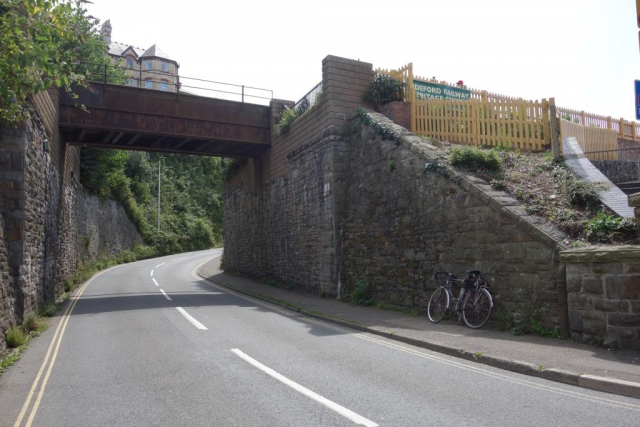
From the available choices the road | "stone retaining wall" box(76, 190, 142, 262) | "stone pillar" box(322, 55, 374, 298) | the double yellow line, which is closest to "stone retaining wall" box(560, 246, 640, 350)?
the road

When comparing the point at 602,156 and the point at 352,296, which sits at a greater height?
the point at 602,156

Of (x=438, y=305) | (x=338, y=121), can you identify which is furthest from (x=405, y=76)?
(x=438, y=305)

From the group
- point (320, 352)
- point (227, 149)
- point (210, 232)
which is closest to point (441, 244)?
point (320, 352)

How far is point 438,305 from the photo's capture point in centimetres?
1030

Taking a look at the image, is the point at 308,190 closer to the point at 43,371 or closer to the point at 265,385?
the point at 43,371

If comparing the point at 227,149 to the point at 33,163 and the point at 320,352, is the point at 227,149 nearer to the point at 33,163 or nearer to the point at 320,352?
the point at 33,163

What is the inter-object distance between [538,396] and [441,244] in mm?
5778

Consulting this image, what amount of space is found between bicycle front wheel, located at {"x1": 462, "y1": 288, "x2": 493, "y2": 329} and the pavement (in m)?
0.21

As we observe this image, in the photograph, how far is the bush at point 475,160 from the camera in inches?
440

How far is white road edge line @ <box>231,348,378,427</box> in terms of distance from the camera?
468 cm

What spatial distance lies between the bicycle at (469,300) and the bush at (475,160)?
2712 millimetres

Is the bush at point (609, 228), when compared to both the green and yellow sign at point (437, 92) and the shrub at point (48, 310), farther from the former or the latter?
the shrub at point (48, 310)

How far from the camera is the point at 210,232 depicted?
5378cm

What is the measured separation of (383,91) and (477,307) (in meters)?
9.00
